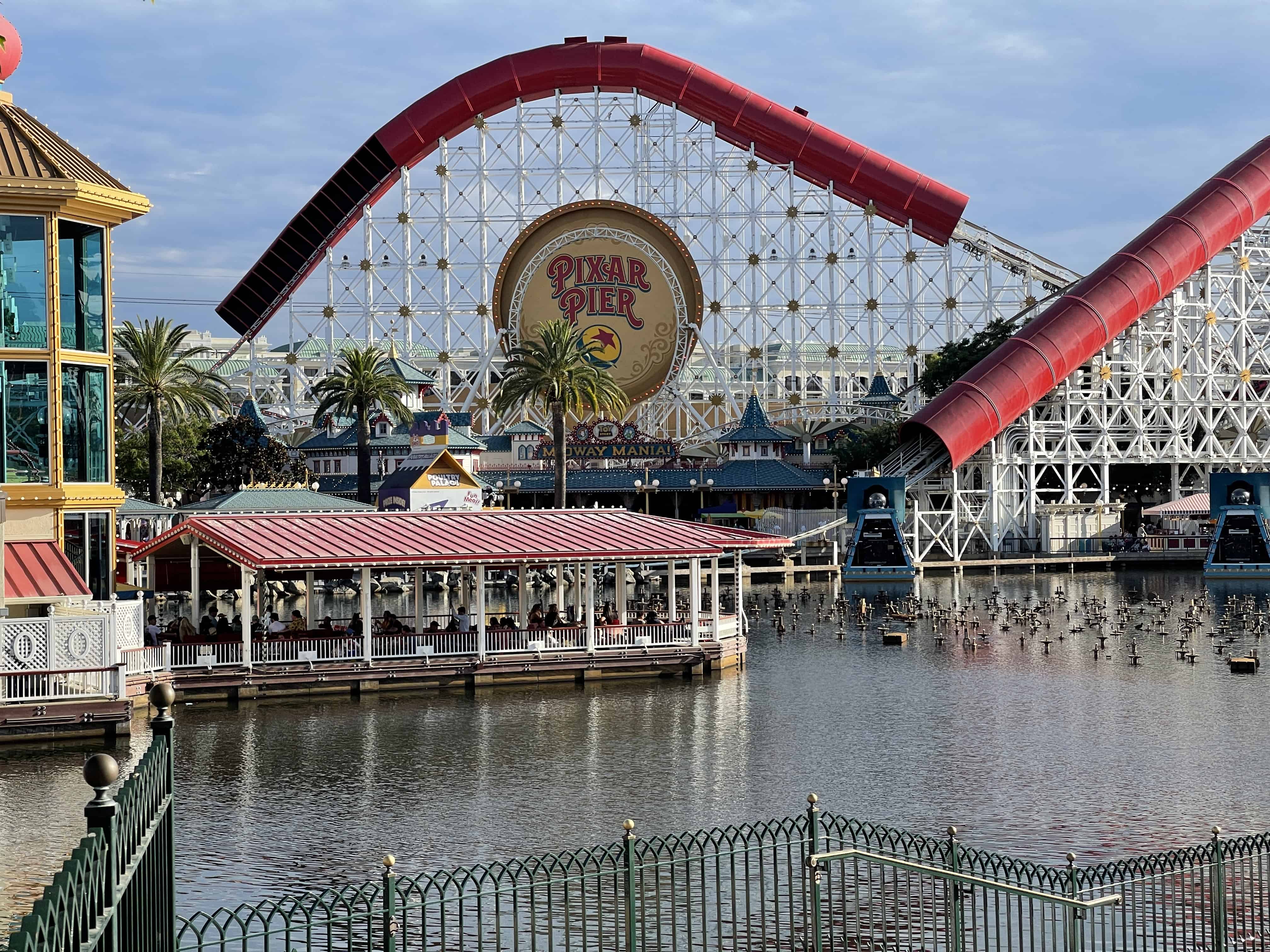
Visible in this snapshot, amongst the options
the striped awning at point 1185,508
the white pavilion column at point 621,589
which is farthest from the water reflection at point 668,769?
the striped awning at point 1185,508

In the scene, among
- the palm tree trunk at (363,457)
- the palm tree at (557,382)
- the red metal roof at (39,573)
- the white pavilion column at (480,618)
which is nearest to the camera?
the red metal roof at (39,573)

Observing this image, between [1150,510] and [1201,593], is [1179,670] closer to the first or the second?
[1201,593]

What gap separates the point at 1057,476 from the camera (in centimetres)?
9369

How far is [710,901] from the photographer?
19.9 metres

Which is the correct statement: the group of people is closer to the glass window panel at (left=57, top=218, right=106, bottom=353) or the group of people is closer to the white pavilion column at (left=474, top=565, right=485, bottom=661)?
the white pavilion column at (left=474, top=565, right=485, bottom=661)

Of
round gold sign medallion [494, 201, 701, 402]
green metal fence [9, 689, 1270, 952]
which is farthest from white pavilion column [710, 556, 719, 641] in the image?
round gold sign medallion [494, 201, 701, 402]

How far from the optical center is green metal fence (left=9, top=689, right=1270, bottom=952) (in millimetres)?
11086

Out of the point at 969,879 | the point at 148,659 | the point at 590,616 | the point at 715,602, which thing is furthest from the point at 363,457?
the point at 969,879

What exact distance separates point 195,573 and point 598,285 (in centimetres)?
6827

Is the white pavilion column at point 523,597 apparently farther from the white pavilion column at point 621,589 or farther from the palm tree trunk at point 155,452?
the palm tree trunk at point 155,452

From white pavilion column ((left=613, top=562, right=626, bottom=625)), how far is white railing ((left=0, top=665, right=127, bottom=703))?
49.8 feet

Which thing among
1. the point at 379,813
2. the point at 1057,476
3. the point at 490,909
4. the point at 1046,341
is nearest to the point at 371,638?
the point at 379,813

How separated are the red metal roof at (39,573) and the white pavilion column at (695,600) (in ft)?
47.7

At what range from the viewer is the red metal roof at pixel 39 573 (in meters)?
32.0
